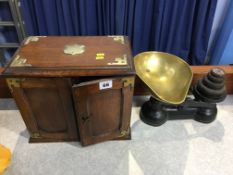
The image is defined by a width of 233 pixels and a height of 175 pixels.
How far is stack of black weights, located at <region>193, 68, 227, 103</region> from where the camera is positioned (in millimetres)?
1185

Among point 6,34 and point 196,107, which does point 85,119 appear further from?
point 6,34

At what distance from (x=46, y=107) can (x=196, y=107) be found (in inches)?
35.6

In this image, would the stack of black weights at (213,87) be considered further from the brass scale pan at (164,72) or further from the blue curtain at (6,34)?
the blue curtain at (6,34)

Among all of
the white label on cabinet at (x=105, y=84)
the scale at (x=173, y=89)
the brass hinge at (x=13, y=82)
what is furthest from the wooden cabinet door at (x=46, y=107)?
the scale at (x=173, y=89)

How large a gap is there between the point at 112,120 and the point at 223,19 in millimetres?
1192

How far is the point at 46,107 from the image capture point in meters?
1.03

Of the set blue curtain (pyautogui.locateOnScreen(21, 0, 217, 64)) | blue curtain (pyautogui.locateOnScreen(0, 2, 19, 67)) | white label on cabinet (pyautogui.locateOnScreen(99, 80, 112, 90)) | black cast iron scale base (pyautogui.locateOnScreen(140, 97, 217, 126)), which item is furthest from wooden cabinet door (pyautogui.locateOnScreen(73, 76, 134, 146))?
blue curtain (pyautogui.locateOnScreen(0, 2, 19, 67))

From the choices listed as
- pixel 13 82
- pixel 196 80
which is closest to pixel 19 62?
pixel 13 82

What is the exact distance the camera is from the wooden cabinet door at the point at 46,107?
925 millimetres

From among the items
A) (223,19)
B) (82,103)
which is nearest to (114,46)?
(82,103)

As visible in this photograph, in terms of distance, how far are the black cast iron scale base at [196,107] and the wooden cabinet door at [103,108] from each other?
0.70 feet

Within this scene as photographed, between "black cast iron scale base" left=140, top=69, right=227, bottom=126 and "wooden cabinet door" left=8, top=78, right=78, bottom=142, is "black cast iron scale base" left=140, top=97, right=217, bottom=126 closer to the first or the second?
"black cast iron scale base" left=140, top=69, right=227, bottom=126

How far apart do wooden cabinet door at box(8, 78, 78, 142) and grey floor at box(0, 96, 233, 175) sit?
0.10 metres

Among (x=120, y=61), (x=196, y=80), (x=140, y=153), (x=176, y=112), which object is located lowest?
(x=140, y=153)
